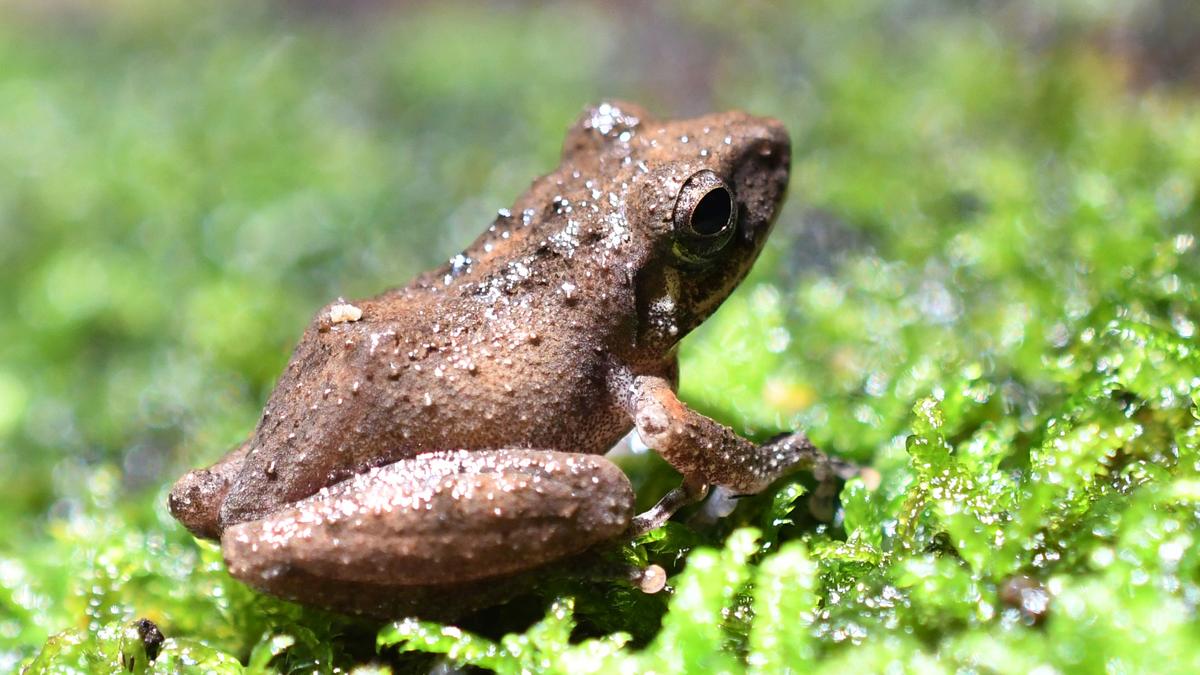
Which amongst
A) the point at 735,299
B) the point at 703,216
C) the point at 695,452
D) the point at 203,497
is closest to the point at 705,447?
the point at 695,452

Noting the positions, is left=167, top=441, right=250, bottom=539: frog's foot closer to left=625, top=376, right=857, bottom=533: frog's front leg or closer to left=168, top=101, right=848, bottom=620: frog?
left=168, top=101, right=848, bottom=620: frog

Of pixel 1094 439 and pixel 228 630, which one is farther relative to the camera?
pixel 228 630

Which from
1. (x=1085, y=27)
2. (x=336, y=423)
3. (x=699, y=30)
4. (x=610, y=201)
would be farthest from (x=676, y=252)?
(x=699, y=30)

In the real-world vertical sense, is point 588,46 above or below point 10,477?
above

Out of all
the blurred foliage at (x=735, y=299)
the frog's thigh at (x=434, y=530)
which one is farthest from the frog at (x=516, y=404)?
the blurred foliage at (x=735, y=299)

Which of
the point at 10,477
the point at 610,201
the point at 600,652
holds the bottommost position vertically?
the point at 600,652

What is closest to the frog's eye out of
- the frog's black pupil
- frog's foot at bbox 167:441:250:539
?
the frog's black pupil

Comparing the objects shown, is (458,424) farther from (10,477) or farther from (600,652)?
(10,477)
